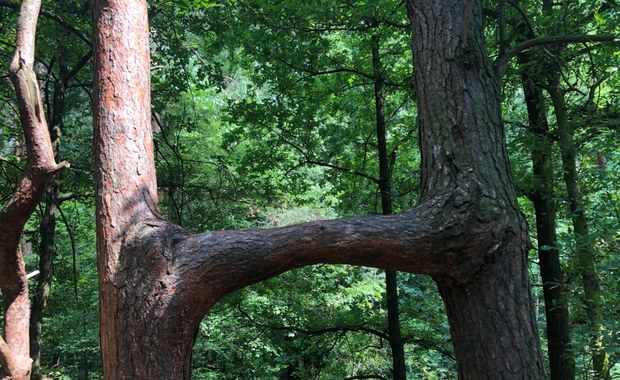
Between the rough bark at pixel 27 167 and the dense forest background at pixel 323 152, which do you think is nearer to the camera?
the rough bark at pixel 27 167

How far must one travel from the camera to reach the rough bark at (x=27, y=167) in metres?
1.96

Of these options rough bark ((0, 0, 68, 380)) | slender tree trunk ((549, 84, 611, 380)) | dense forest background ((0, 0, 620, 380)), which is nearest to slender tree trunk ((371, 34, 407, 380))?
dense forest background ((0, 0, 620, 380))

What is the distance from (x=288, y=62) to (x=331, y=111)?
1061mm

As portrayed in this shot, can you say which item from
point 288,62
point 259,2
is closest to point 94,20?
point 259,2

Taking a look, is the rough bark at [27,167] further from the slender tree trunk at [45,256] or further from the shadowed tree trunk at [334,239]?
the slender tree trunk at [45,256]

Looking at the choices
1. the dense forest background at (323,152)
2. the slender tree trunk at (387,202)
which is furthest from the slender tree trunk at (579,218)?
the slender tree trunk at (387,202)

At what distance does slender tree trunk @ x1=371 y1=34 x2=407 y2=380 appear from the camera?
20.2ft

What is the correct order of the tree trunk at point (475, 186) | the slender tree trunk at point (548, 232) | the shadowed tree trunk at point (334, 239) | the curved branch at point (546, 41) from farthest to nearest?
the slender tree trunk at point (548, 232)
the curved branch at point (546, 41)
the tree trunk at point (475, 186)
the shadowed tree trunk at point (334, 239)

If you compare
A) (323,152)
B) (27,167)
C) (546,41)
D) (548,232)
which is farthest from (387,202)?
(27,167)

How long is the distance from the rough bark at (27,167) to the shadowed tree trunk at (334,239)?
0.23 m

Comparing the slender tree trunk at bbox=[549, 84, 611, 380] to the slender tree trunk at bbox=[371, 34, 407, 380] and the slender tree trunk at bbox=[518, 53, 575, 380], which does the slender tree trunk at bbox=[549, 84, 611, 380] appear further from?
the slender tree trunk at bbox=[371, 34, 407, 380]

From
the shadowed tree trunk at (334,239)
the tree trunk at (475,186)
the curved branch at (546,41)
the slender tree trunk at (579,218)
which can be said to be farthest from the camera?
the slender tree trunk at (579,218)

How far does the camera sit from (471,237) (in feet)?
6.90

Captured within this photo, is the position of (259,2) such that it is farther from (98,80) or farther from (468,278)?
(468,278)
